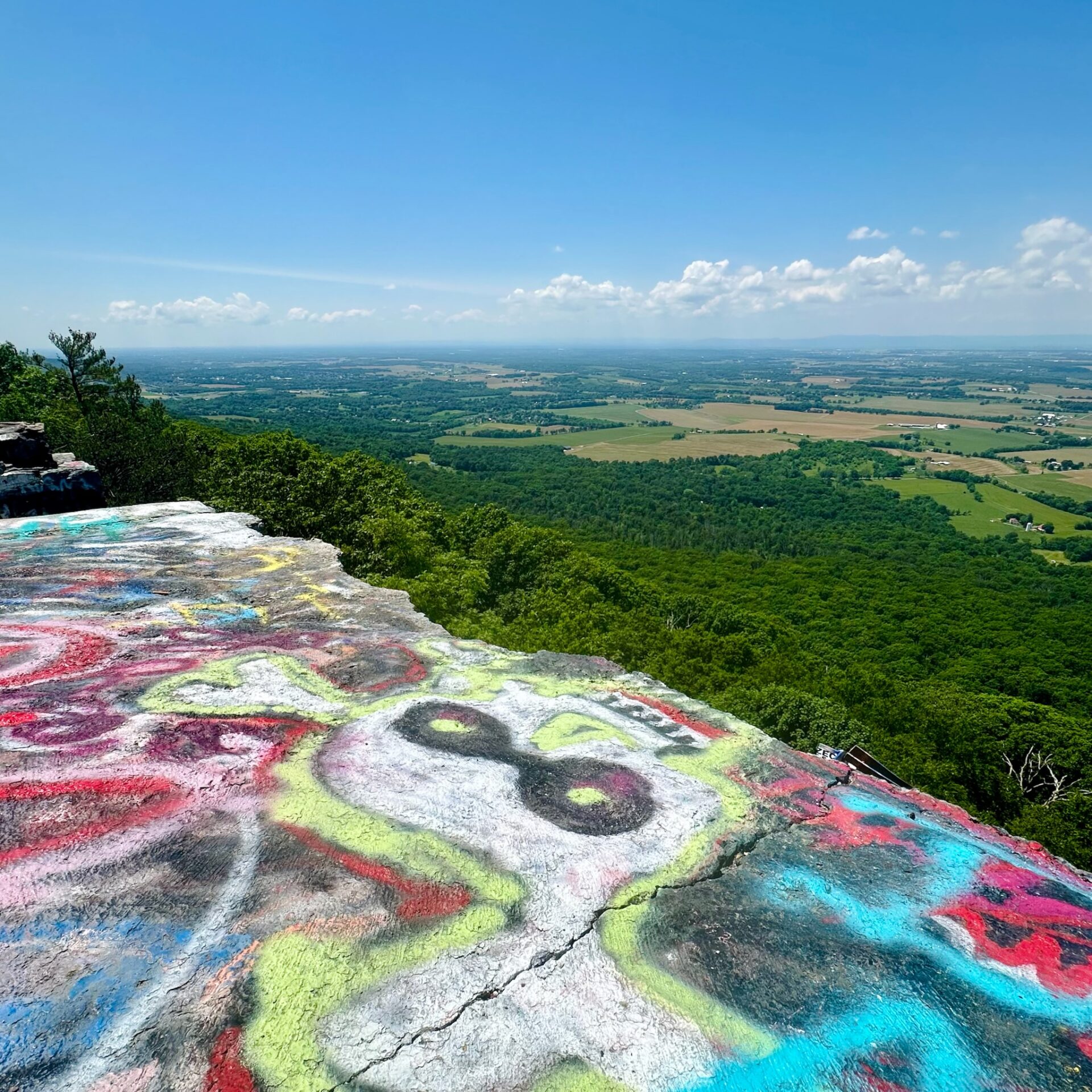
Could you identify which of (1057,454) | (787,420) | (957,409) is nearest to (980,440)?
(1057,454)

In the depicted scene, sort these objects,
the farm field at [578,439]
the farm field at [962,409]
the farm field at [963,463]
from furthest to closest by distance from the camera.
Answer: the farm field at [962,409] < the farm field at [578,439] < the farm field at [963,463]

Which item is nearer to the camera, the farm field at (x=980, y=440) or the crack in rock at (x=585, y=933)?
the crack in rock at (x=585, y=933)

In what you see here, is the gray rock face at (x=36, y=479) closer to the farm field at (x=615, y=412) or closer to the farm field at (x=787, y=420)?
the farm field at (x=787, y=420)

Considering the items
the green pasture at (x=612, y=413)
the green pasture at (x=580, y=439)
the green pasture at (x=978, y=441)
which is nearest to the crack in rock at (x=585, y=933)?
the green pasture at (x=580, y=439)

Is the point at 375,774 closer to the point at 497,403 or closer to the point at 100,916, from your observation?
the point at 100,916

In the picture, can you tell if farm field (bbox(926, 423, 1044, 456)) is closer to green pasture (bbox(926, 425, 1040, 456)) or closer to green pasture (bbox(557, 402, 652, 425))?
green pasture (bbox(926, 425, 1040, 456))

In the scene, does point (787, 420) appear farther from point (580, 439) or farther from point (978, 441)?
point (580, 439)

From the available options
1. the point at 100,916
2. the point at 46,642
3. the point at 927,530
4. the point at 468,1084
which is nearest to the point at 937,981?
the point at 468,1084
